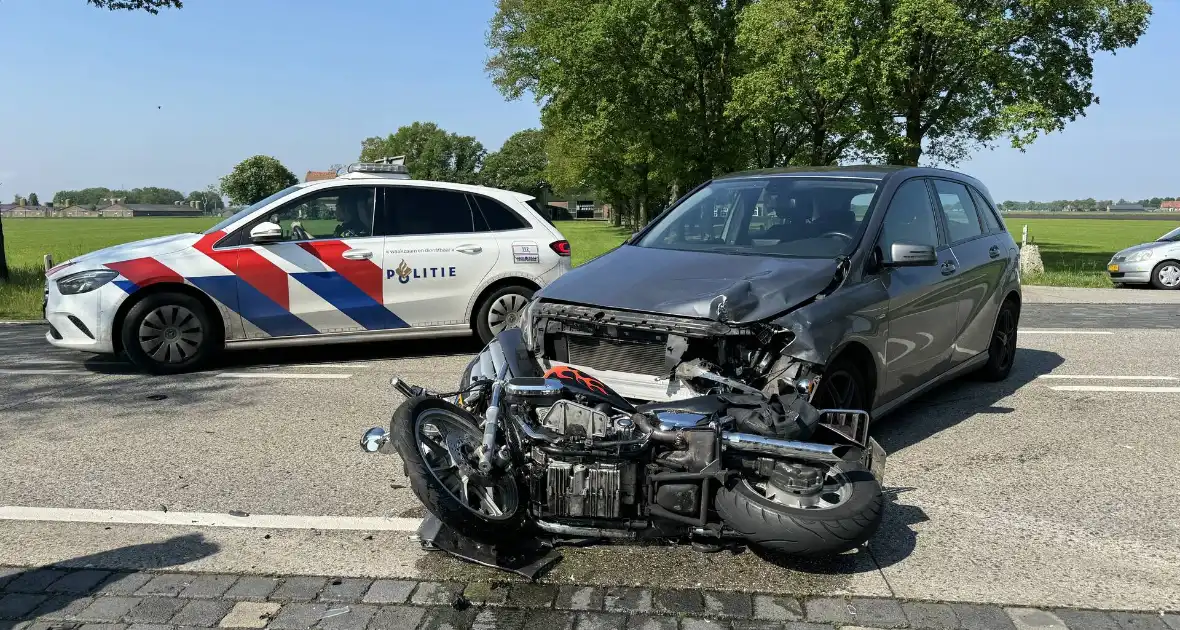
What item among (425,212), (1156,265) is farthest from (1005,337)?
(1156,265)

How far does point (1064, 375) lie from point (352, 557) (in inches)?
259

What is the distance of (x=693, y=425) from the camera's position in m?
3.65

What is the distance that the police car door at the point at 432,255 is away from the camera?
8398 mm

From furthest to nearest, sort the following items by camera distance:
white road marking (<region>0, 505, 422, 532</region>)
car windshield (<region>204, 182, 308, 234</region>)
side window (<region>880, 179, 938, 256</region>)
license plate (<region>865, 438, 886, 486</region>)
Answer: car windshield (<region>204, 182, 308, 234</region>)
side window (<region>880, 179, 938, 256</region>)
white road marking (<region>0, 505, 422, 532</region>)
license plate (<region>865, 438, 886, 486</region>)

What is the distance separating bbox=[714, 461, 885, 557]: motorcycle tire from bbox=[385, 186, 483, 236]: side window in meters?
5.60

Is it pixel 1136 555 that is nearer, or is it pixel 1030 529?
pixel 1136 555

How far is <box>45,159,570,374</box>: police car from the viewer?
25.3 ft

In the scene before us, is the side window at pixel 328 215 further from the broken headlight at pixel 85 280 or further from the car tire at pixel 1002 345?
A: the car tire at pixel 1002 345

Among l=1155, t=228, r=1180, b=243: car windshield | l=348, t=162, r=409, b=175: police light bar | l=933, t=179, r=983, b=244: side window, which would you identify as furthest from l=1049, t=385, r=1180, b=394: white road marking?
l=1155, t=228, r=1180, b=243: car windshield

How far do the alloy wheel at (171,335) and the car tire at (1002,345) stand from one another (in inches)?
263

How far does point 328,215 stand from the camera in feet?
27.2

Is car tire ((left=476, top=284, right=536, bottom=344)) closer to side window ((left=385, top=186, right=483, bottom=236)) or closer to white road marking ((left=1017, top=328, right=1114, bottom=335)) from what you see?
side window ((left=385, top=186, right=483, bottom=236))

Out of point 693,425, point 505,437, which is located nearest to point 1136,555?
point 693,425

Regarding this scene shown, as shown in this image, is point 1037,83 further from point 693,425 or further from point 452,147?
point 452,147
